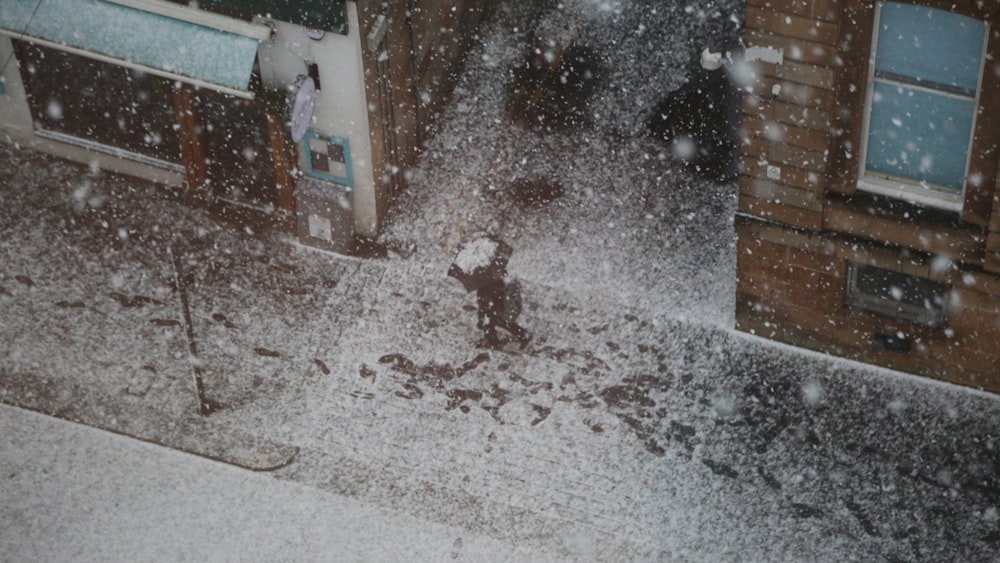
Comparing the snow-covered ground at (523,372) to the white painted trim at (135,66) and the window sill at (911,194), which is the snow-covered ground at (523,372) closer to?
the white painted trim at (135,66)

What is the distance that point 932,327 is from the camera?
12047 mm

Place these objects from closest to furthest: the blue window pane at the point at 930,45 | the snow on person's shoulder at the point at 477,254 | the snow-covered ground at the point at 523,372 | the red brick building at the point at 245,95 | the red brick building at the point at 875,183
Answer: the blue window pane at the point at 930,45, the red brick building at the point at 875,183, the snow-covered ground at the point at 523,372, the red brick building at the point at 245,95, the snow on person's shoulder at the point at 477,254

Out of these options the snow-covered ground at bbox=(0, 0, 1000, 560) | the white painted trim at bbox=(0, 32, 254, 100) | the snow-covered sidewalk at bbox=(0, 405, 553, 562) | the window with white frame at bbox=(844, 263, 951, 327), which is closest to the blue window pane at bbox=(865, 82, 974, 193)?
the window with white frame at bbox=(844, 263, 951, 327)

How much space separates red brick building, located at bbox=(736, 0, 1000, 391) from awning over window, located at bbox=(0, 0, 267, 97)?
4988 millimetres

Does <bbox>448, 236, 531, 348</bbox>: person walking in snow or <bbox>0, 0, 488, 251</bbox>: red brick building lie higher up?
<bbox>0, 0, 488, 251</bbox>: red brick building

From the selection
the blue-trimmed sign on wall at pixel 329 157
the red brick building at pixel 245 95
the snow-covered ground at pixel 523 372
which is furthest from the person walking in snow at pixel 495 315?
the blue-trimmed sign on wall at pixel 329 157

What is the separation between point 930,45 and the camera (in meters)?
10.3

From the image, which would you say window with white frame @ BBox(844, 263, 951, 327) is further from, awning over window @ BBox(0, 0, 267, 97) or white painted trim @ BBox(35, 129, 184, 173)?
white painted trim @ BBox(35, 129, 184, 173)

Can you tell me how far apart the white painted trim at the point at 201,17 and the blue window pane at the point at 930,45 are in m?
5.72

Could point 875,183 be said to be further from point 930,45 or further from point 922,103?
point 930,45

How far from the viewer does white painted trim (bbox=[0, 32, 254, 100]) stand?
1267 centimetres

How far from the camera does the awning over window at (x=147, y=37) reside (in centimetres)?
1260

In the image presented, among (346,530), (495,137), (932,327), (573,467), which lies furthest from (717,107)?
(346,530)

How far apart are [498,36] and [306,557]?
7.58 metres
